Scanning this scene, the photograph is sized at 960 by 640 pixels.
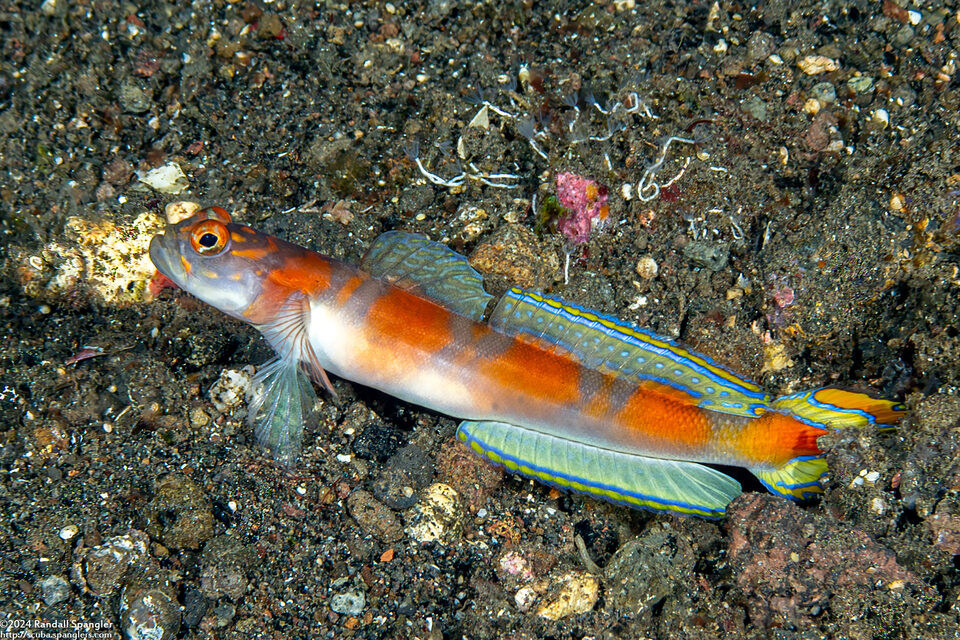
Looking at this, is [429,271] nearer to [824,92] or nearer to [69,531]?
[69,531]

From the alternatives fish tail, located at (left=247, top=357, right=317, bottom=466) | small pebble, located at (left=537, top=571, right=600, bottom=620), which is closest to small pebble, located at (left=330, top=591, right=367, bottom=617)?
fish tail, located at (left=247, top=357, right=317, bottom=466)

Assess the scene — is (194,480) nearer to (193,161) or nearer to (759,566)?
(193,161)

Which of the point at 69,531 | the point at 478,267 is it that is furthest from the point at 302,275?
the point at 69,531

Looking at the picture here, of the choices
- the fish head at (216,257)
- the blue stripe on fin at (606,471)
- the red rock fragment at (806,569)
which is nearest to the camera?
the red rock fragment at (806,569)

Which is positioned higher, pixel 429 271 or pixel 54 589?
pixel 429 271

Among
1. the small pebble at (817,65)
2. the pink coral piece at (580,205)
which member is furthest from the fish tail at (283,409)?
the small pebble at (817,65)

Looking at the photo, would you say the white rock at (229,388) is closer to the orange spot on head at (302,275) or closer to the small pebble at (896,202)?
the orange spot on head at (302,275)
